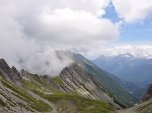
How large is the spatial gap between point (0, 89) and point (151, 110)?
91002 millimetres

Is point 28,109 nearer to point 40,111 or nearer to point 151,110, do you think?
point 40,111

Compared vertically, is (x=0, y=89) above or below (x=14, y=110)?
above

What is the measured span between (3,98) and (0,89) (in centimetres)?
1830

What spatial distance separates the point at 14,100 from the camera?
194 meters

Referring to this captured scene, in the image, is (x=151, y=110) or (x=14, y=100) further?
(x=14, y=100)

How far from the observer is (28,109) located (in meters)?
190

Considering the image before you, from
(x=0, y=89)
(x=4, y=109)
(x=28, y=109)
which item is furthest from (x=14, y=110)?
(x=0, y=89)

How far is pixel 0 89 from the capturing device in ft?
654

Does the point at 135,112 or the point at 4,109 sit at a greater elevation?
the point at 135,112

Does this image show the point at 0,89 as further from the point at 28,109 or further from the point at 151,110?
the point at 151,110

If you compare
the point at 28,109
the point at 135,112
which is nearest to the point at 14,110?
the point at 28,109

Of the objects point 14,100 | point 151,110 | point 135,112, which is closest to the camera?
point 151,110

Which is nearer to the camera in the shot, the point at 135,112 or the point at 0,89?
the point at 135,112

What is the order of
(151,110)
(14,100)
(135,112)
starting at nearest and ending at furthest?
1. (151,110)
2. (135,112)
3. (14,100)
